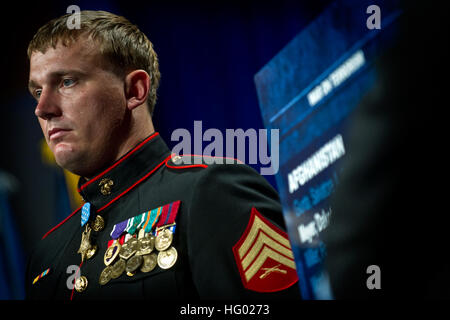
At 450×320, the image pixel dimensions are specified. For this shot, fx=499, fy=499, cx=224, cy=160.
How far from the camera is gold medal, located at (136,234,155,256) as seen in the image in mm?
1308

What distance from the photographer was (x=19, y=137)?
8.95ft

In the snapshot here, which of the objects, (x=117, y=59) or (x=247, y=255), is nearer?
(x=247, y=255)

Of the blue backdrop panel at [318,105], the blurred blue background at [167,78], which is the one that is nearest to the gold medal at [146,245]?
the blue backdrop panel at [318,105]

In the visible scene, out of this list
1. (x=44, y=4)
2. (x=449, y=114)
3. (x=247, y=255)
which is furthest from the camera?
(x=44, y=4)

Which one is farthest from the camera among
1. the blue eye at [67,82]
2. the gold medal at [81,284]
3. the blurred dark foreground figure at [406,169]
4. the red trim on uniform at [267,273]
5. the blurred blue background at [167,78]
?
the blurred blue background at [167,78]

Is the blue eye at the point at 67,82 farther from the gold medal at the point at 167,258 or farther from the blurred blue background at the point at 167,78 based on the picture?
the blurred blue background at the point at 167,78

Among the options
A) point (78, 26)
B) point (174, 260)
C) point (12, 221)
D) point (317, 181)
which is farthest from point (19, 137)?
point (317, 181)

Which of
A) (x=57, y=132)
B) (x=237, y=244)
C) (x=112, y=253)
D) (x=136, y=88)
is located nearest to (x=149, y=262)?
(x=112, y=253)

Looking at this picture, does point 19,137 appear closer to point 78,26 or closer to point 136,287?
point 78,26

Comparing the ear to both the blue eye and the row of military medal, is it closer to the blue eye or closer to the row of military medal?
the blue eye

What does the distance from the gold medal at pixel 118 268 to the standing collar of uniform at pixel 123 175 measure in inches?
9.8

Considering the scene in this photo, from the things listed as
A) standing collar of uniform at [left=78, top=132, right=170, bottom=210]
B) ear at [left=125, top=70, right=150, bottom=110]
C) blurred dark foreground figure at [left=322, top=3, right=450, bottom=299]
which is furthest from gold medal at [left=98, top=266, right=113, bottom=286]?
blurred dark foreground figure at [left=322, top=3, right=450, bottom=299]

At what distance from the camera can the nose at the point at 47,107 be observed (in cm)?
142
